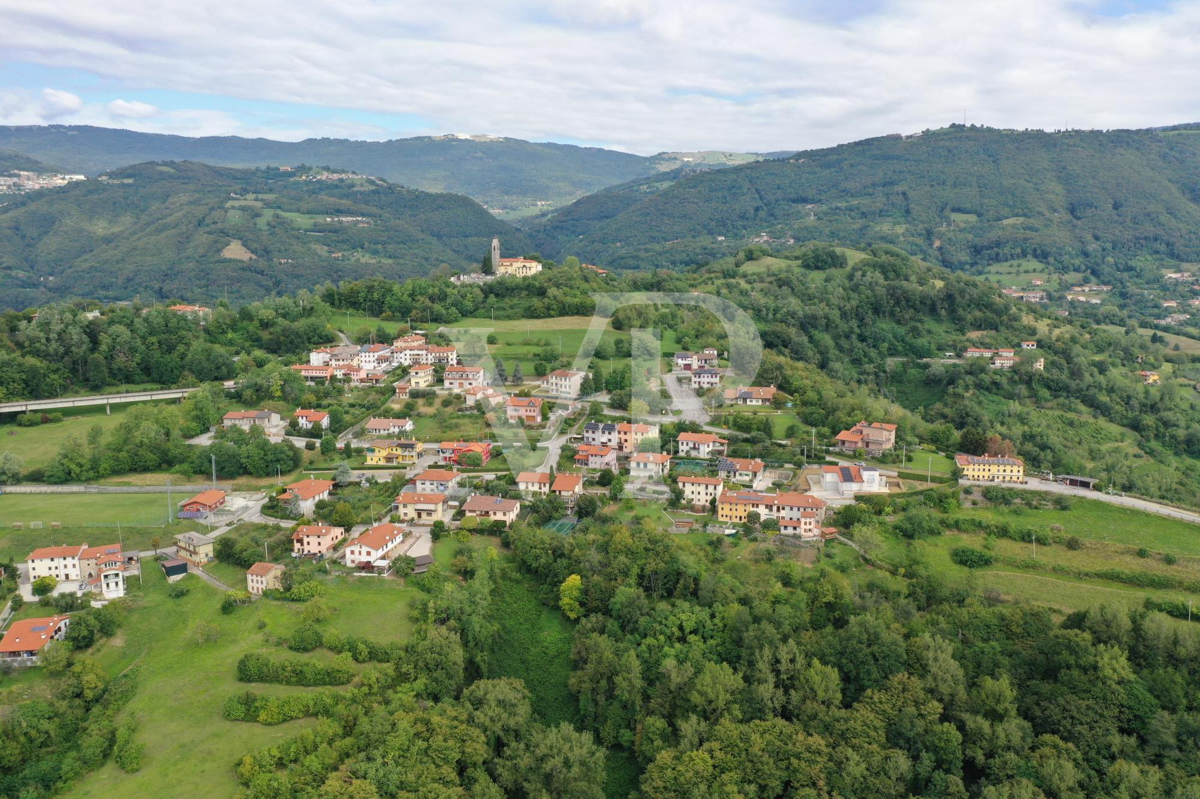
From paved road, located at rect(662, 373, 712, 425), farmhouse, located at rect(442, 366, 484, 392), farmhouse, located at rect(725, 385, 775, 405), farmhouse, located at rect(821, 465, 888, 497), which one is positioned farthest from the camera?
farmhouse, located at rect(442, 366, 484, 392)

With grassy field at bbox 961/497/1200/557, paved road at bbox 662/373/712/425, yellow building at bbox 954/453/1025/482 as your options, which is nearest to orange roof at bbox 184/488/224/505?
paved road at bbox 662/373/712/425

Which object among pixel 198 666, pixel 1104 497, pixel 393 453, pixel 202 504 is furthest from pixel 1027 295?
pixel 198 666

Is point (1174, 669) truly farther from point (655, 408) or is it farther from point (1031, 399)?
point (1031, 399)

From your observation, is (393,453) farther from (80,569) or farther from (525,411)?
(80,569)

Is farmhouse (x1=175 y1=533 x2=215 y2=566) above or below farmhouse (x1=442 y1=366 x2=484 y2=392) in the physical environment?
below

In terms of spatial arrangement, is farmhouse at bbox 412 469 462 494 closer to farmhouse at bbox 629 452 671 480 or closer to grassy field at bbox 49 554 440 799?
grassy field at bbox 49 554 440 799

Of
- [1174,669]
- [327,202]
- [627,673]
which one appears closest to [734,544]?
[627,673]

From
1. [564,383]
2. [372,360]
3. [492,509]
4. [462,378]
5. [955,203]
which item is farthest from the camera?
[955,203]
